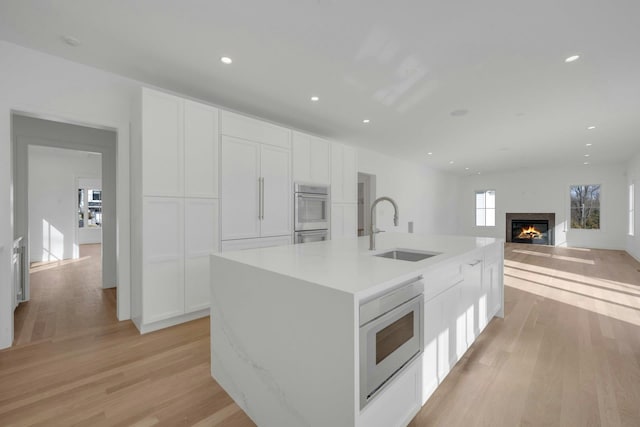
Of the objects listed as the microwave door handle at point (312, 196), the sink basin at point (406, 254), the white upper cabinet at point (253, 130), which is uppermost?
the white upper cabinet at point (253, 130)

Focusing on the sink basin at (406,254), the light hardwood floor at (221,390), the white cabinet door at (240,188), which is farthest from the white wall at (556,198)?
the white cabinet door at (240,188)

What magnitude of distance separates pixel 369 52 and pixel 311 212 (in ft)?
7.19

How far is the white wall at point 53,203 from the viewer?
6.61 m

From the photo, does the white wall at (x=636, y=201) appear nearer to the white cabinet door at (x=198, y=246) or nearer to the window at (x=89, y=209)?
the white cabinet door at (x=198, y=246)

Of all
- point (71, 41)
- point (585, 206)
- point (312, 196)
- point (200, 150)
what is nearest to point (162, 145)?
point (200, 150)

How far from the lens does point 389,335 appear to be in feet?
4.20

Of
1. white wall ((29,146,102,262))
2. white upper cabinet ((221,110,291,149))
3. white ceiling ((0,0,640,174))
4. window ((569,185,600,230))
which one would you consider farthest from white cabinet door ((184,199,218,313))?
window ((569,185,600,230))

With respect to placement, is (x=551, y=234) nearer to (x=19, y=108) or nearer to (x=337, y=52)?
(x=337, y=52)

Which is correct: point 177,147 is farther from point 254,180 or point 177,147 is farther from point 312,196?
point 312,196

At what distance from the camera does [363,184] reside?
693cm

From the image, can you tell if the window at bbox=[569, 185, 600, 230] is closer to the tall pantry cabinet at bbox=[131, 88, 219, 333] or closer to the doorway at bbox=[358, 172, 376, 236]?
Result: the doorway at bbox=[358, 172, 376, 236]

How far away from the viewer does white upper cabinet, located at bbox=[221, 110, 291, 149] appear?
126 inches

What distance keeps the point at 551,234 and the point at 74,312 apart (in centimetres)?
1199

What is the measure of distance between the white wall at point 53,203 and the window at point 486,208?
1229cm
